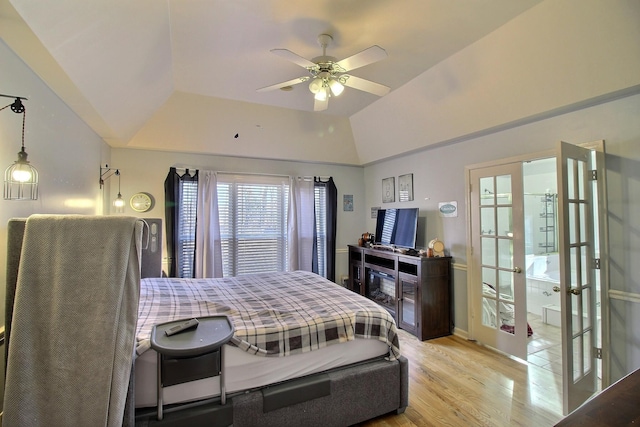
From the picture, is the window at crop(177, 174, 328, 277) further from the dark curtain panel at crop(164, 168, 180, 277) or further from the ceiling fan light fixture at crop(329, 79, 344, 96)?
the ceiling fan light fixture at crop(329, 79, 344, 96)

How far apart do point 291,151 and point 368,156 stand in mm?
1289

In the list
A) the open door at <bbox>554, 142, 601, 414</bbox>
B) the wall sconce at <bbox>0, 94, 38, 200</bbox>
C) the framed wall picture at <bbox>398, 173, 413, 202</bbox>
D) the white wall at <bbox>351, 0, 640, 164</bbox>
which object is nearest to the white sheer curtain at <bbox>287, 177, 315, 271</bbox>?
the framed wall picture at <bbox>398, 173, 413, 202</bbox>

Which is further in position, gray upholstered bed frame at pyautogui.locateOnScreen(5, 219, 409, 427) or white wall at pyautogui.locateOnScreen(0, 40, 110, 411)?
white wall at pyautogui.locateOnScreen(0, 40, 110, 411)

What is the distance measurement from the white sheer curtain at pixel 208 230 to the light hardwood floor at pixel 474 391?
9.00 feet

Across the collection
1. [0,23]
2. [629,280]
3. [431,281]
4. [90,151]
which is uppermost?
[0,23]

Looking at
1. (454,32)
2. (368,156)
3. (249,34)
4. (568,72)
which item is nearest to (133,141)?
(249,34)

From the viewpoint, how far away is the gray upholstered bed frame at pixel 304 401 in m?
1.40

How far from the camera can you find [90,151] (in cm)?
304

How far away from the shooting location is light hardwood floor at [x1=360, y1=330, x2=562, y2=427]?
213 cm

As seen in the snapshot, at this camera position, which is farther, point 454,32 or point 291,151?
point 291,151

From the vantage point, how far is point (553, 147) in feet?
8.93

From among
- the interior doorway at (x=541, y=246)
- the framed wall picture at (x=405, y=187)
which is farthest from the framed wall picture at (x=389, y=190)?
the interior doorway at (x=541, y=246)

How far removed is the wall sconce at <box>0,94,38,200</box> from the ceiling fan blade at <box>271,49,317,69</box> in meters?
1.36

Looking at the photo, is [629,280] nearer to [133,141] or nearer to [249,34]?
[249,34]
